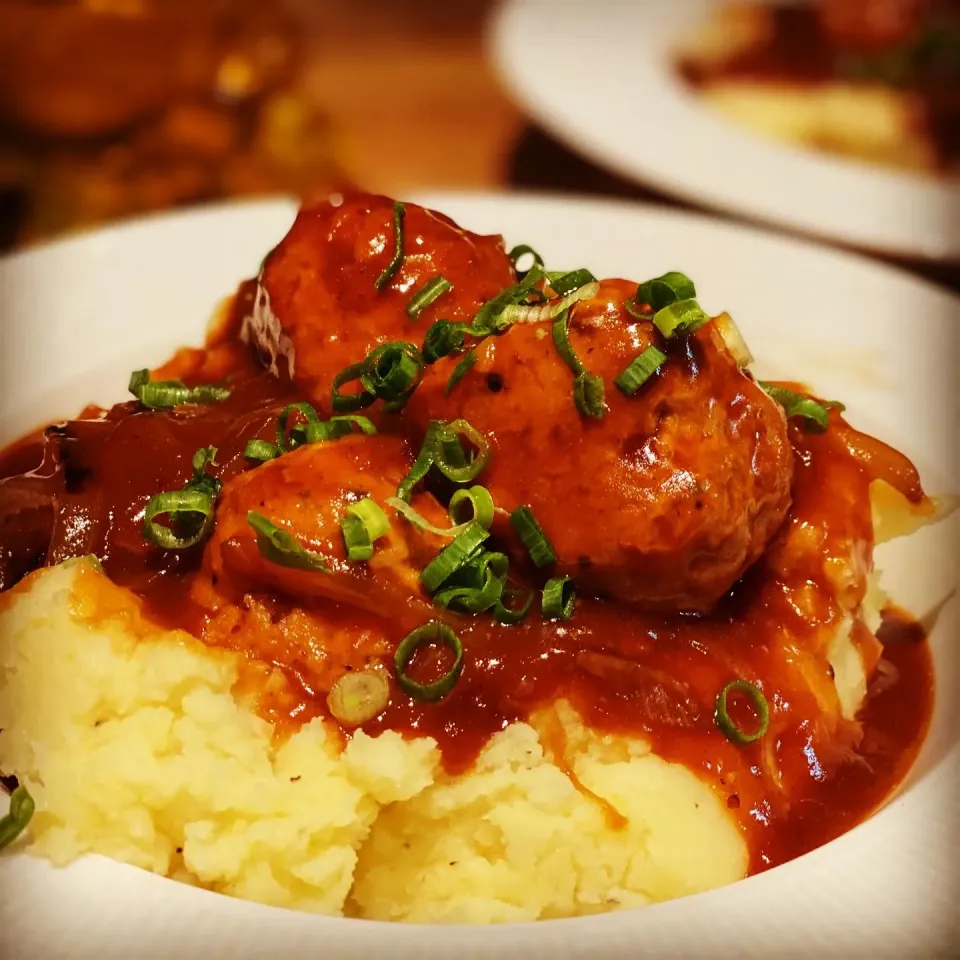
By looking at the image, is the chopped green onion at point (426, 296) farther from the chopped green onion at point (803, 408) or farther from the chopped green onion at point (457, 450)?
the chopped green onion at point (803, 408)

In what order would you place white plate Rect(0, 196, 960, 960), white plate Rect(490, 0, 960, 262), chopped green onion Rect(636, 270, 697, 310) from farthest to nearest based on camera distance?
white plate Rect(490, 0, 960, 262) → chopped green onion Rect(636, 270, 697, 310) → white plate Rect(0, 196, 960, 960)

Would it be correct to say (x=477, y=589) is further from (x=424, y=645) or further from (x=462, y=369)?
(x=462, y=369)

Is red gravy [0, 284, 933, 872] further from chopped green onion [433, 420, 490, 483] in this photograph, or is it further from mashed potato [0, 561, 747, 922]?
chopped green onion [433, 420, 490, 483]

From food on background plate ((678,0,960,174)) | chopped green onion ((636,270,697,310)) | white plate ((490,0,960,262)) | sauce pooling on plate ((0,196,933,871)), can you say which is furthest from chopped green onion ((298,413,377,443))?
food on background plate ((678,0,960,174))

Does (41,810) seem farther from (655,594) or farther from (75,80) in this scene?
(75,80)

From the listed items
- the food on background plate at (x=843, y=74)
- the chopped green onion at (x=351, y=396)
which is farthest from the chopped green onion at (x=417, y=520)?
Result: the food on background plate at (x=843, y=74)

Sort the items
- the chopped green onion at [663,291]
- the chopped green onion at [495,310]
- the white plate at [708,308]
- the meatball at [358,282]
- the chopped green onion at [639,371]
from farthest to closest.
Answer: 1. the meatball at [358,282]
2. the chopped green onion at [495,310]
3. the chopped green onion at [663,291]
4. the chopped green onion at [639,371]
5. the white plate at [708,308]
